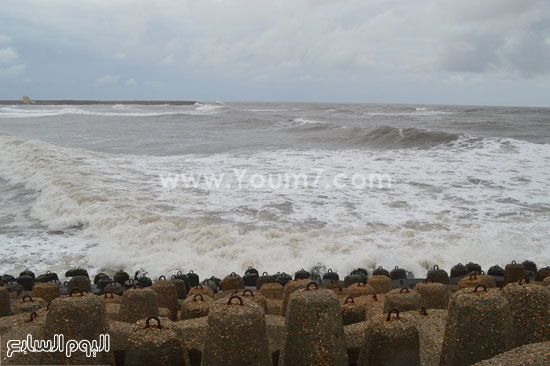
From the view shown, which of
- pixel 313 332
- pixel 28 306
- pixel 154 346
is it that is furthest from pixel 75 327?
pixel 28 306

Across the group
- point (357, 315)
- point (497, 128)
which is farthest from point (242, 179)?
point (497, 128)

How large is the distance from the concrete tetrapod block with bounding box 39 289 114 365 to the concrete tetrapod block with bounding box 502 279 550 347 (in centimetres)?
235

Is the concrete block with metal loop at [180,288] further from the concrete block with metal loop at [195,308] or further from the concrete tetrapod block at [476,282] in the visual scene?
the concrete tetrapod block at [476,282]

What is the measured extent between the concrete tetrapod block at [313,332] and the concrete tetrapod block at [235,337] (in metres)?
0.17

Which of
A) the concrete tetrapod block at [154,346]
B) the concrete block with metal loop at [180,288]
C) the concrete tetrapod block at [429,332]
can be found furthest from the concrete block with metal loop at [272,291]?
the concrete tetrapod block at [154,346]

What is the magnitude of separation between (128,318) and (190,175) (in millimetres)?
11189

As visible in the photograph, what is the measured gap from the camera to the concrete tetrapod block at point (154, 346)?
8.36ft

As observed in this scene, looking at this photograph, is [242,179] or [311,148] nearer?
[242,179]

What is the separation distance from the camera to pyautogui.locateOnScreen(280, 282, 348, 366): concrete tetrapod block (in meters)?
2.52

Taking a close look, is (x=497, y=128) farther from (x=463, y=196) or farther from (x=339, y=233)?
(x=339, y=233)

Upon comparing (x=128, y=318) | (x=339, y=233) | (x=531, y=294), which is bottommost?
(x=339, y=233)

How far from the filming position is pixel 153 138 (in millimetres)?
28000

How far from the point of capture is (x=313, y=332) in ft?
8.27
